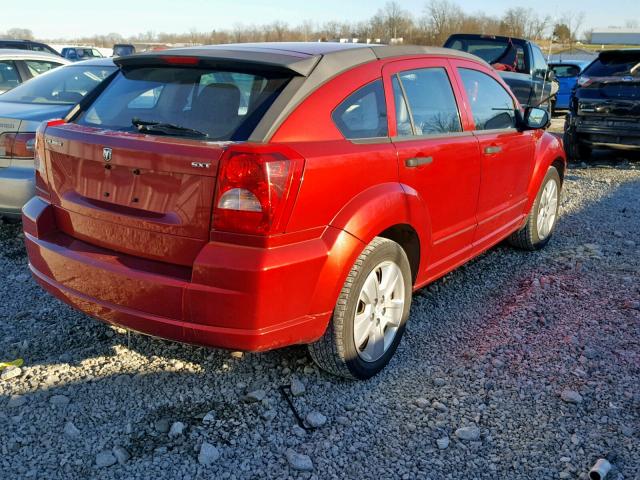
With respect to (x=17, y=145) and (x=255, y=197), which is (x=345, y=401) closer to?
(x=255, y=197)

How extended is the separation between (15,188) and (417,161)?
131 inches

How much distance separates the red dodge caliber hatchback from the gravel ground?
1.16 ft

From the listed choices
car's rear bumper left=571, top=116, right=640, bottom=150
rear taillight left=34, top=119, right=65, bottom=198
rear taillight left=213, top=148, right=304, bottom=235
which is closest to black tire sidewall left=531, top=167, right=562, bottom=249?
rear taillight left=213, top=148, right=304, bottom=235

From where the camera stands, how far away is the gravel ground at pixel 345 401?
2.66 metres

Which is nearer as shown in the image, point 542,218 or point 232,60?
point 232,60

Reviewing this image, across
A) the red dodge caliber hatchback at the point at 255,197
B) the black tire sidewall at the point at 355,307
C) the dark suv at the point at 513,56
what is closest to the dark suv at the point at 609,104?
the dark suv at the point at 513,56

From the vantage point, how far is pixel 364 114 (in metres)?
3.16

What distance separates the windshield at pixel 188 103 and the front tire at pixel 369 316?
2.89ft

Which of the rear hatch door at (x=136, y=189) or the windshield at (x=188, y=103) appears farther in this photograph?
the windshield at (x=188, y=103)

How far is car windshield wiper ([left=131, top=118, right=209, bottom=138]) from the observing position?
2.81 metres

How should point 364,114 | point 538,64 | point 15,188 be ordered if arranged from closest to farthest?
point 364,114, point 15,188, point 538,64

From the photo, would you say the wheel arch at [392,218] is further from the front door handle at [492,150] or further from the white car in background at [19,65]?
the white car in background at [19,65]

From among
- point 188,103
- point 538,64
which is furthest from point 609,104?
point 188,103

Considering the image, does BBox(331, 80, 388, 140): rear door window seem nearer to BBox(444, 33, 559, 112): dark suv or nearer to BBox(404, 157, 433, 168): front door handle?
BBox(404, 157, 433, 168): front door handle
